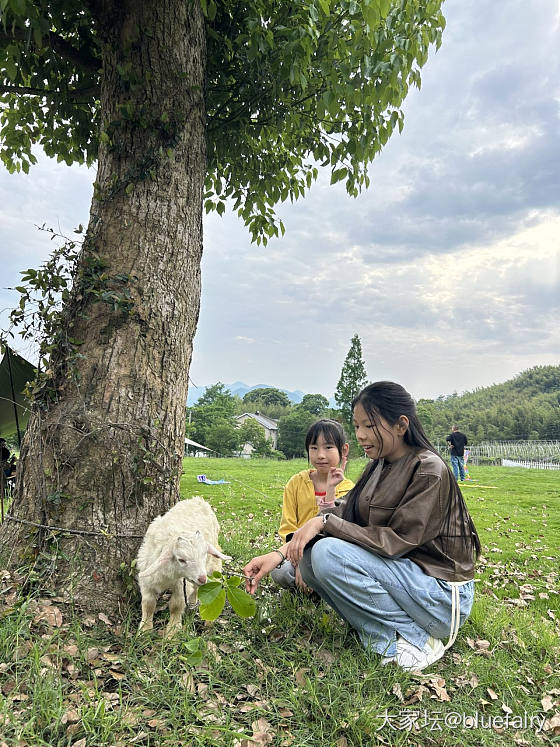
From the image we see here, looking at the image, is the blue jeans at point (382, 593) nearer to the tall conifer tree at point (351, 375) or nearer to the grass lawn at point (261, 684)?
the grass lawn at point (261, 684)

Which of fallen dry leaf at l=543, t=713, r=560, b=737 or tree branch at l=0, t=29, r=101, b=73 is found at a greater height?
tree branch at l=0, t=29, r=101, b=73

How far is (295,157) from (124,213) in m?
3.51

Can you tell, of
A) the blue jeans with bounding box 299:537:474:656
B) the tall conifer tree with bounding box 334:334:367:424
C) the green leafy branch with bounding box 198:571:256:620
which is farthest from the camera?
the tall conifer tree with bounding box 334:334:367:424

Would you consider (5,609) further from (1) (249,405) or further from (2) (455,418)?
(1) (249,405)

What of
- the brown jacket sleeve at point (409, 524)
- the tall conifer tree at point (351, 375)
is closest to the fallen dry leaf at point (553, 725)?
the brown jacket sleeve at point (409, 524)

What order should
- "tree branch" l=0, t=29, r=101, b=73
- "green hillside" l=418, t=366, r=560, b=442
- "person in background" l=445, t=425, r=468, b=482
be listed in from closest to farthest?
"tree branch" l=0, t=29, r=101, b=73
"person in background" l=445, t=425, r=468, b=482
"green hillside" l=418, t=366, r=560, b=442

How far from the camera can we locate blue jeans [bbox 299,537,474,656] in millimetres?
2924

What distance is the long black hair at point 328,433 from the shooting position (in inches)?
171

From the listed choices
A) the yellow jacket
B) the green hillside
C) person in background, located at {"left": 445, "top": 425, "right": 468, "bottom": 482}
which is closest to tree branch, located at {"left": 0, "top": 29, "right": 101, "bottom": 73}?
the yellow jacket

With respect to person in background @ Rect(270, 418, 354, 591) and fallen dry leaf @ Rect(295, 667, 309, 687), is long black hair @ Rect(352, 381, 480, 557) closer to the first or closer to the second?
person in background @ Rect(270, 418, 354, 591)

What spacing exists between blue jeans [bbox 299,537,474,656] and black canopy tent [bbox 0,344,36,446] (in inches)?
123

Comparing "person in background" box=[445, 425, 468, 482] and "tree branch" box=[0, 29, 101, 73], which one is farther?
"person in background" box=[445, 425, 468, 482]

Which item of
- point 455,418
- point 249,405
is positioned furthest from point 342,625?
point 249,405

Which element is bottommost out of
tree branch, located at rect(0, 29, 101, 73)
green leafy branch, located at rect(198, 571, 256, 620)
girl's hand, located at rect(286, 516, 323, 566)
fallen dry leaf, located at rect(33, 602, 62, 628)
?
fallen dry leaf, located at rect(33, 602, 62, 628)
